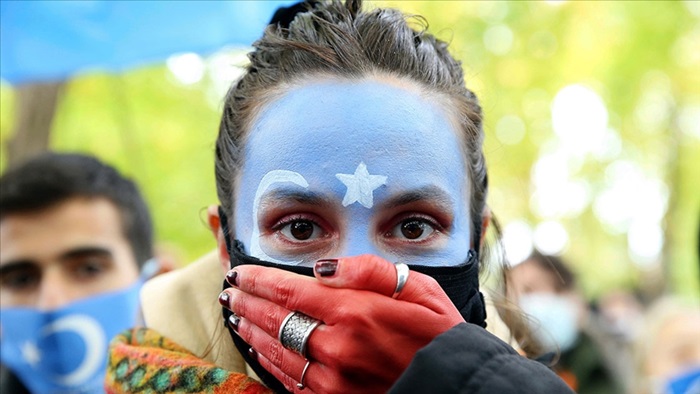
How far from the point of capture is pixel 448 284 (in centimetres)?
225

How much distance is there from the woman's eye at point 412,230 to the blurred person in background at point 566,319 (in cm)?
368

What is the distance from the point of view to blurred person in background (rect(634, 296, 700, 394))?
4.77 m

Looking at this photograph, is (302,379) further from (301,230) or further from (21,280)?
(21,280)

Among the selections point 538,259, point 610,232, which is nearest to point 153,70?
point 538,259

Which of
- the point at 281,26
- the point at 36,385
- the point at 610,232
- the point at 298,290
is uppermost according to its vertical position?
the point at 281,26

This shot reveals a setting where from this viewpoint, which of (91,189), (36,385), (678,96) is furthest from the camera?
(678,96)

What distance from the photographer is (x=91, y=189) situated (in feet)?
14.4

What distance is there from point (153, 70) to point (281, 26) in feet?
31.1

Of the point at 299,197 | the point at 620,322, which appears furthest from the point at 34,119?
the point at 620,322

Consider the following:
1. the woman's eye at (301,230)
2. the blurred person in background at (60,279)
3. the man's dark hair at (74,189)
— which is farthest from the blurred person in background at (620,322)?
the woman's eye at (301,230)

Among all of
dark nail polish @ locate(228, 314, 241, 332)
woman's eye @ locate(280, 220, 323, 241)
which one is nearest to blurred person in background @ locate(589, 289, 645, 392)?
woman's eye @ locate(280, 220, 323, 241)

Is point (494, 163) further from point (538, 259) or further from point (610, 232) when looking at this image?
point (610, 232)

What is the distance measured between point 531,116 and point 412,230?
11.2 metres

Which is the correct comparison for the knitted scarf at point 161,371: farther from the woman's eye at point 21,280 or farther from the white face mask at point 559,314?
the white face mask at point 559,314
